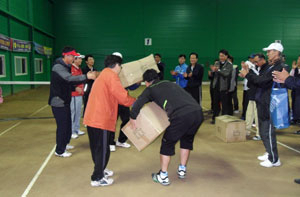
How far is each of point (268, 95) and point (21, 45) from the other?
12533 millimetres

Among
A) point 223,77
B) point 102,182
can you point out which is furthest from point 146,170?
point 223,77

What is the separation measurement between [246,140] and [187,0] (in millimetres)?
16292

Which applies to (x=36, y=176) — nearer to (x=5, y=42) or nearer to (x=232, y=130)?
(x=232, y=130)

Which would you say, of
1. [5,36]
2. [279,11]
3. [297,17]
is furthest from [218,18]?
[5,36]

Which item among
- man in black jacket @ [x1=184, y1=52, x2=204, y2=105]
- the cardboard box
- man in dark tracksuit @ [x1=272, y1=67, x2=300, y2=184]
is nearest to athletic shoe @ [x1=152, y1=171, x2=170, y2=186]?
the cardboard box

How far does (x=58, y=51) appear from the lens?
1889 cm

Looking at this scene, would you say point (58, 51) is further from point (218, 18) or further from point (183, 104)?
point (183, 104)

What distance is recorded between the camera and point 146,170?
379 cm

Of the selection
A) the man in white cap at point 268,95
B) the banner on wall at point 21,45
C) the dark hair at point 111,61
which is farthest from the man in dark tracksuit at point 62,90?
the banner on wall at point 21,45

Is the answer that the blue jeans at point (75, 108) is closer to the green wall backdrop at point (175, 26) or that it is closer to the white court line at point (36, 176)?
the white court line at point (36, 176)

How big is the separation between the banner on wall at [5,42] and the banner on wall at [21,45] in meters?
0.56

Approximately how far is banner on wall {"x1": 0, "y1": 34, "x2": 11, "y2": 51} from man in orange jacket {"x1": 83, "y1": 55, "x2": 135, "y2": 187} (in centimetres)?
940

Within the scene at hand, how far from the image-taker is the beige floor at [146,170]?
3133 mm

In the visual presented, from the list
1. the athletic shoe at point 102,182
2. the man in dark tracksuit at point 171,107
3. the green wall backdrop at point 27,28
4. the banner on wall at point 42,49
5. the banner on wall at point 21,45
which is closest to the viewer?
the man in dark tracksuit at point 171,107
